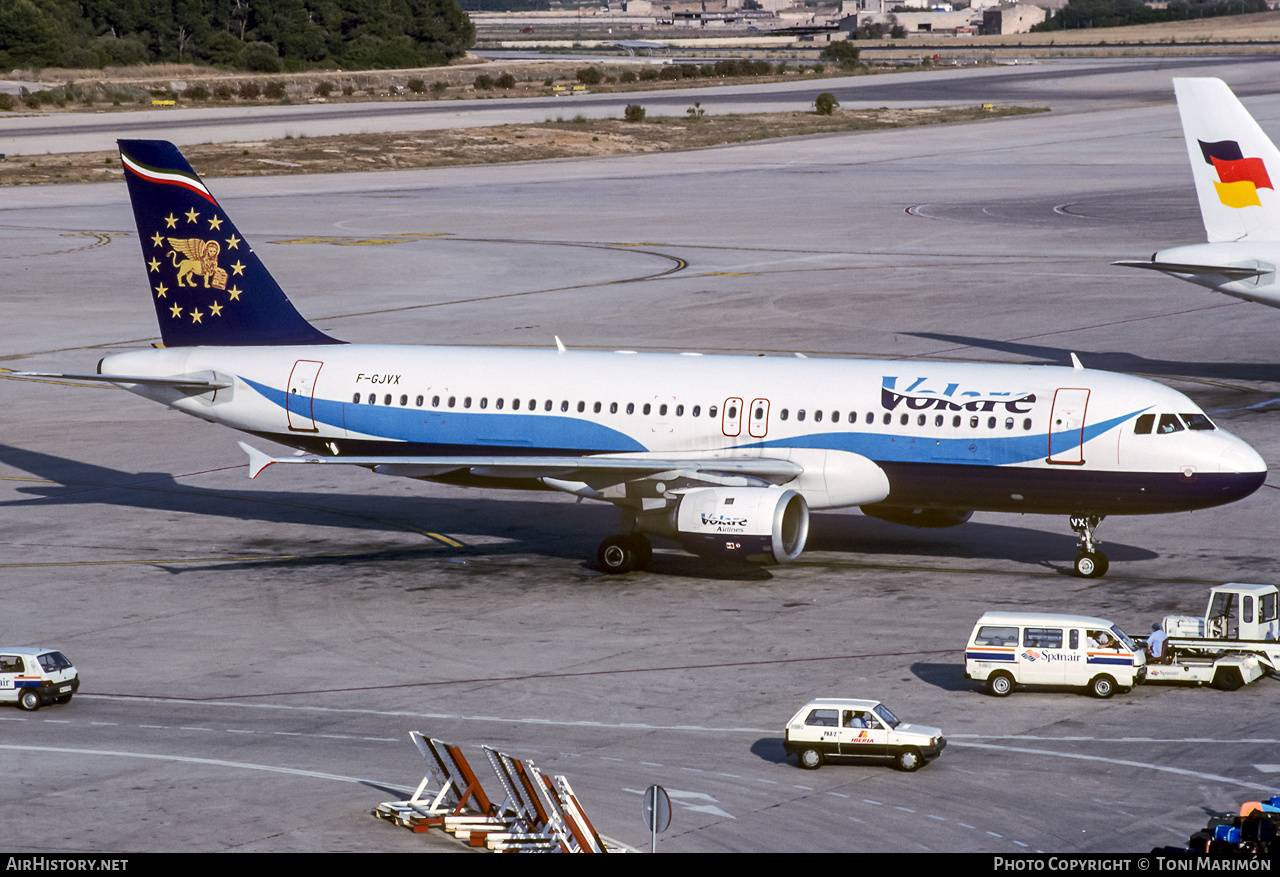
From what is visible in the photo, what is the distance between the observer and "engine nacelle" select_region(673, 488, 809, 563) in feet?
117

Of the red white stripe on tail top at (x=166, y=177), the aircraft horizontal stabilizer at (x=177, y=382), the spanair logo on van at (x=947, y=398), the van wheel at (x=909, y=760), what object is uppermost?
the red white stripe on tail top at (x=166, y=177)

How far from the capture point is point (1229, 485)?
118 ft

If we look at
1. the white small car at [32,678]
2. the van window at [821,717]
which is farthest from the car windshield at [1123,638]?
the white small car at [32,678]

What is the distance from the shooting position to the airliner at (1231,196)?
177ft

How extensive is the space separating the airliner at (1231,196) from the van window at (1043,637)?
89.3ft

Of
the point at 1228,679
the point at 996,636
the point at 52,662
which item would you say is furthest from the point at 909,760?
the point at 52,662

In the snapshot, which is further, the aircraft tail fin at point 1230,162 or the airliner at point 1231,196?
the aircraft tail fin at point 1230,162

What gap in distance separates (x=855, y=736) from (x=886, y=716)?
2.26ft

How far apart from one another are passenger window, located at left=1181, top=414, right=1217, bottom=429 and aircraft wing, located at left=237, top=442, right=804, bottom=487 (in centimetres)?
867

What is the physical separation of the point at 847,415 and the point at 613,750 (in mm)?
13778

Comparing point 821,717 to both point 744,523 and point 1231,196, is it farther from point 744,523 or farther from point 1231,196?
point 1231,196

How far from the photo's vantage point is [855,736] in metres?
25.4

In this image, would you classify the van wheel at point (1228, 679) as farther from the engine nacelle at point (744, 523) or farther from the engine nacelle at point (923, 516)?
the engine nacelle at point (923, 516)
